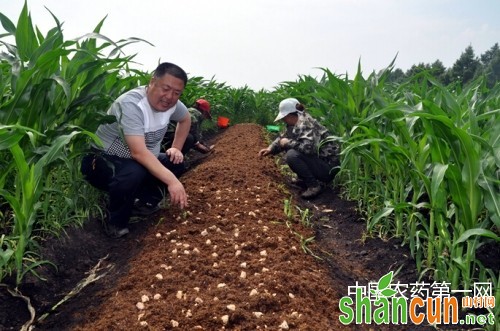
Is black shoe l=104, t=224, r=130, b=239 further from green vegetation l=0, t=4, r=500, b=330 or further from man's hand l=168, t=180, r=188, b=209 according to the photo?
man's hand l=168, t=180, r=188, b=209

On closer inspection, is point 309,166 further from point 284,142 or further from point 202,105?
point 202,105

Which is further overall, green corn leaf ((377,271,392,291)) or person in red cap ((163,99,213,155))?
person in red cap ((163,99,213,155))

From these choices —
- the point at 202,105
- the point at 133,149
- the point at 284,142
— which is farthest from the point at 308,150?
the point at 202,105

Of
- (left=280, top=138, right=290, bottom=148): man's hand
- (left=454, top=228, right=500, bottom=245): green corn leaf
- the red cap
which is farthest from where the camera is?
Result: the red cap

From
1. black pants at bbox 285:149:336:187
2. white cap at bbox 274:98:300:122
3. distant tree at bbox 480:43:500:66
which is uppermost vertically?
distant tree at bbox 480:43:500:66

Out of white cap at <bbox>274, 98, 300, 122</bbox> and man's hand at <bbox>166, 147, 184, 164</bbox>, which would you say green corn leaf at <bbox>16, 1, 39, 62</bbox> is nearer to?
man's hand at <bbox>166, 147, 184, 164</bbox>

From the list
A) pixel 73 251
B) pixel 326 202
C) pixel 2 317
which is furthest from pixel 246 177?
pixel 2 317

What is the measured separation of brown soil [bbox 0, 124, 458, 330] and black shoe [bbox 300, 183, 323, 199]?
309 mm

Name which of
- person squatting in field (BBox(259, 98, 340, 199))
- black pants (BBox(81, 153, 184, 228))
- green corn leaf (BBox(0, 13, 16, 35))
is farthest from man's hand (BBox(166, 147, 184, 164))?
green corn leaf (BBox(0, 13, 16, 35))

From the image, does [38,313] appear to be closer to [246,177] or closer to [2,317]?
[2,317]

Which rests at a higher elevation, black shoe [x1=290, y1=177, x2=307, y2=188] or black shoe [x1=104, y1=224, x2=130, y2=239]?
black shoe [x1=290, y1=177, x2=307, y2=188]

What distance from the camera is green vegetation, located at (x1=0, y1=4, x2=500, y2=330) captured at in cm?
203

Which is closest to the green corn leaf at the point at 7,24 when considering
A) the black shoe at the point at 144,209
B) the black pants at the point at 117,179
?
the black pants at the point at 117,179

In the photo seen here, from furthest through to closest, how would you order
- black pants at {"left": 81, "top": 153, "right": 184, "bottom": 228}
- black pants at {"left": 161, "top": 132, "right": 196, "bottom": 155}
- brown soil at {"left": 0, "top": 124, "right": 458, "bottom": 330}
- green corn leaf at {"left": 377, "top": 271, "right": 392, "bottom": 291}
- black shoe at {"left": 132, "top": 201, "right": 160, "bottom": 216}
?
black pants at {"left": 161, "top": 132, "right": 196, "bottom": 155} → black shoe at {"left": 132, "top": 201, "right": 160, "bottom": 216} → black pants at {"left": 81, "top": 153, "right": 184, "bottom": 228} → green corn leaf at {"left": 377, "top": 271, "right": 392, "bottom": 291} → brown soil at {"left": 0, "top": 124, "right": 458, "bottom": 330}
